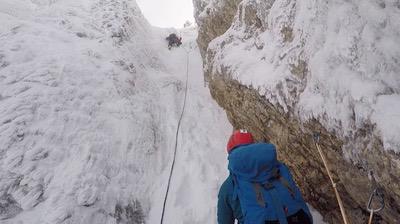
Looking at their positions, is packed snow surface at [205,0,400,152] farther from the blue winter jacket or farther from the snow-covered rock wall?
the snow-covered rock wall

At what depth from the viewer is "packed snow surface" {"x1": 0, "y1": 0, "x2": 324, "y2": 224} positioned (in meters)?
6.11

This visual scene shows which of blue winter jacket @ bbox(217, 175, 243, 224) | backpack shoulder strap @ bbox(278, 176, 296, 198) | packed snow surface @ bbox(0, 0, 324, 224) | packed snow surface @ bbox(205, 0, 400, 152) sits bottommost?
packed snow surface @ bbox(0, 0, 324, 224)

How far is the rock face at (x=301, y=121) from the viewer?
3.82m

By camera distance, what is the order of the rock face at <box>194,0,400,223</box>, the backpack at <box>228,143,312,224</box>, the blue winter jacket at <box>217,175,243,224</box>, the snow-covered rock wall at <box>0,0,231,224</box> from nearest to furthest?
1. the backpack at <box>228,143,312,224</box>
2. the blue winter jacket at <box>217,175,243,224</box>
3. the rock face at <box>194,0,400,223</box>
4. the snow-covered rock wall at <box>0,0,231,224</box>

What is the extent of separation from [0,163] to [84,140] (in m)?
1.76

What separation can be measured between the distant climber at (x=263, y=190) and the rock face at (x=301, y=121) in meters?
1.11

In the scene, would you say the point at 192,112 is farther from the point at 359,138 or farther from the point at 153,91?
the point at 359,138

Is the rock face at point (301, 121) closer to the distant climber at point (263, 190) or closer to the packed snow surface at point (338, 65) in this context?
the packed snow surface at point (338, 65)

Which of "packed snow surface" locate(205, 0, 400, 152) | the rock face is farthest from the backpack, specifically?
"packed snow surface" locate(205, 0, 400, 152)

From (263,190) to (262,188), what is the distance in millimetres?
28

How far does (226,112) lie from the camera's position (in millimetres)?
9883

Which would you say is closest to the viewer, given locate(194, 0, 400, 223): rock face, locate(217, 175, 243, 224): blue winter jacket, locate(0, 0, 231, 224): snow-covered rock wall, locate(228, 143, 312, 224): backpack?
locate(228, 143, 312, 224): backpack

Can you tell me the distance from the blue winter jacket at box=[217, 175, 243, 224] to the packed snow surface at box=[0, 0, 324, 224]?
241 centimetres

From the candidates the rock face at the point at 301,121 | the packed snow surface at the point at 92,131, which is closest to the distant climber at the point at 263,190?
the rock face at the point at 301,121
